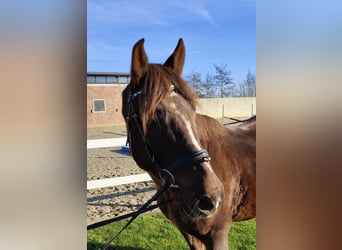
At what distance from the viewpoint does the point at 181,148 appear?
1040 mm

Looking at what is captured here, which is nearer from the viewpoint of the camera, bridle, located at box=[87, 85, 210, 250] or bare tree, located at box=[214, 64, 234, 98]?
bridle, located at box=[87, 85, 210, 250]

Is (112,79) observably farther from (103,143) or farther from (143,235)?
(143,235)

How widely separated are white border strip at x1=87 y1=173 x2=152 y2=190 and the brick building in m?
0.18

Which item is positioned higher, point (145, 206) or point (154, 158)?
point (154, 158)

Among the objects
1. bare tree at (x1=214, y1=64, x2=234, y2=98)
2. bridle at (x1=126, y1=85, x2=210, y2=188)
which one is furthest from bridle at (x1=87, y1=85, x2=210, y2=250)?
bare tree at (x1=214, y1=64, x2=234, y2=98)

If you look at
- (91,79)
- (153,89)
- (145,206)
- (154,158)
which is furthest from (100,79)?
(145,206)

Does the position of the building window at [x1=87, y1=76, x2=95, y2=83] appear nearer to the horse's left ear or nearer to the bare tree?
the horse's left ear

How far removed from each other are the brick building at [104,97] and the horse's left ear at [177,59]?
5.7 inches

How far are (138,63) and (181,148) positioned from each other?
0.30 meters

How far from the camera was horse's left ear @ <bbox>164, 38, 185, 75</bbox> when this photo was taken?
1067 mm

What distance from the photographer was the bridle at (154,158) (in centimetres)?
104
